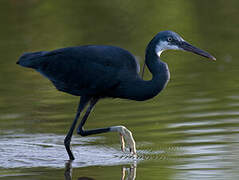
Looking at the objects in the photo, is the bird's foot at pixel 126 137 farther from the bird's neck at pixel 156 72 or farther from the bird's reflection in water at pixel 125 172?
the bird's neck at pixel 156 72

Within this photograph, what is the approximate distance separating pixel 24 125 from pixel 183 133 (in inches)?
83.3

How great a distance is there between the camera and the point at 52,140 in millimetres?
9062

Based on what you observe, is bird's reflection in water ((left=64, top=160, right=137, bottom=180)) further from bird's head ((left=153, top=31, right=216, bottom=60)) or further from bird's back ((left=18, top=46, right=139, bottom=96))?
bird's head ((left=153, top=31, right=216, bottom=60))

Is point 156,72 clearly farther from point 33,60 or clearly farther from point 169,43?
point 33,60

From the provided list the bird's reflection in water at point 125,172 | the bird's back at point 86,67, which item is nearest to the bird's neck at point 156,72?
the bird's back at point 86,67

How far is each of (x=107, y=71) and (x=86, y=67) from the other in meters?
0.29

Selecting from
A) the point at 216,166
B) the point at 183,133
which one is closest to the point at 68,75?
the point at 183,133

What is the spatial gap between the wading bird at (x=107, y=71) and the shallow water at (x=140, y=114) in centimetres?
36

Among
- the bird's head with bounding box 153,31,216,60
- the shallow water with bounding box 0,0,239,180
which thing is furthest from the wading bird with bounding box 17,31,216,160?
the shallow water with bounding box 0,0,239,180

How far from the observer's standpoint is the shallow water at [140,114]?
765 cm

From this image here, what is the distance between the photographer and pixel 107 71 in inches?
330

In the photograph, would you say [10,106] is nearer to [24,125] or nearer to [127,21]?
[24,125]

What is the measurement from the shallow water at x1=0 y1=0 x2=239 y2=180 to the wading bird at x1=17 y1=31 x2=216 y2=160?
363 millimetres

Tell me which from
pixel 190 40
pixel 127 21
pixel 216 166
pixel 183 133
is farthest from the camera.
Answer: pixel 127 21
